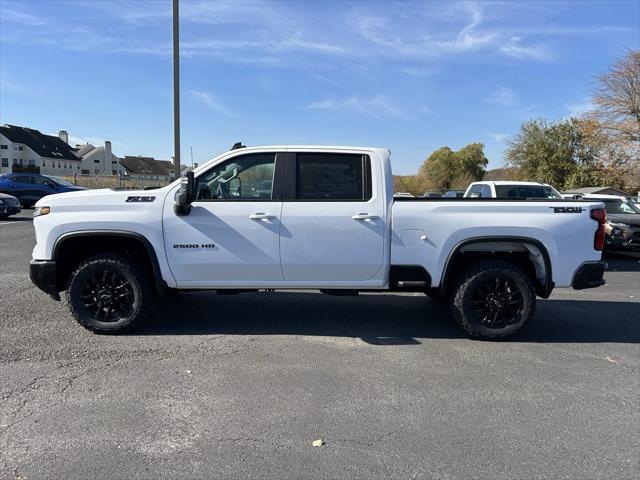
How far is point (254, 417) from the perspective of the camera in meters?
3.43

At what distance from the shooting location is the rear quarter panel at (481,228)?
16.3 ft

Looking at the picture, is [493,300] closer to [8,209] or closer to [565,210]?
[565,210]

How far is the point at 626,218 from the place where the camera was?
11.9 m

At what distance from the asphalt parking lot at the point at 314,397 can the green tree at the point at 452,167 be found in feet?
172

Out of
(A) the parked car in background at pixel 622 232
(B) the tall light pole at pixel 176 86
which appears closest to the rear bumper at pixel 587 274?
(A) the parked car in background at pixel 622 232

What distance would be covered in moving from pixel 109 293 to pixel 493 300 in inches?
161

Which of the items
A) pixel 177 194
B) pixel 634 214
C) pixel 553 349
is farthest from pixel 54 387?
pixel 634 214

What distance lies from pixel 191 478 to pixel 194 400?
987mm

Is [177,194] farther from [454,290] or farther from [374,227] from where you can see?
[454,290]

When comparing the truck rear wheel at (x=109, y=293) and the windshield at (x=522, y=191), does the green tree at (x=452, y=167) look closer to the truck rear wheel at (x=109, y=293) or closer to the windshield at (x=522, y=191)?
the windshield at (x=522, y=191)

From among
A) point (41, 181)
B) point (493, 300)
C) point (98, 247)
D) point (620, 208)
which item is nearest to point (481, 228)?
point (493, 300)

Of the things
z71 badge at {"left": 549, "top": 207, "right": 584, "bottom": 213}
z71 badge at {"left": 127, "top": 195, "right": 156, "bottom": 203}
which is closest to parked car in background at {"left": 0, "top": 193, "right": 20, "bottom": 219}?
z71 badge at {"left": 127, "top": 195, "right": 156, "bottom": 203}

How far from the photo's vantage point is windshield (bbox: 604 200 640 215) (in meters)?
12.7

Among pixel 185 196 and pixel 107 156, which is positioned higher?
pixel 107 156
